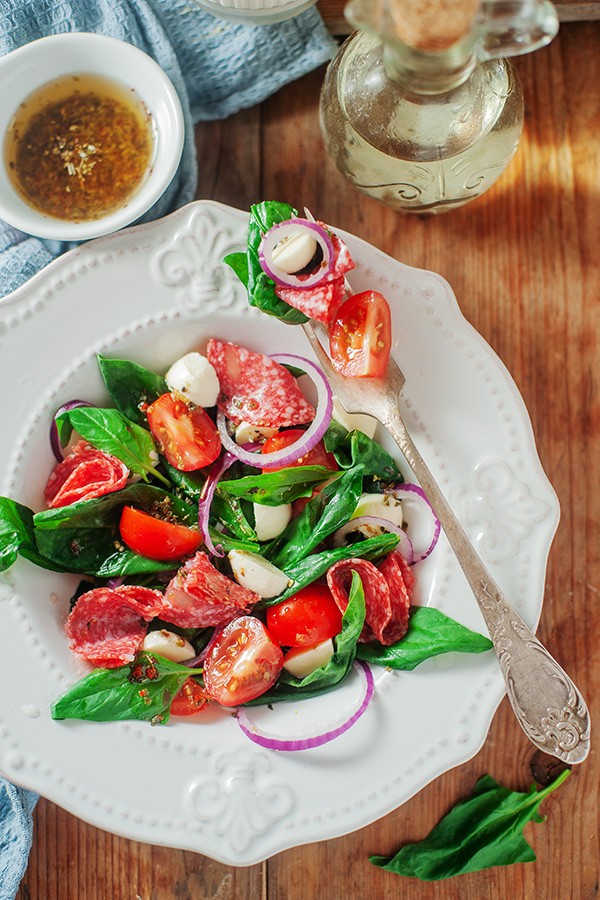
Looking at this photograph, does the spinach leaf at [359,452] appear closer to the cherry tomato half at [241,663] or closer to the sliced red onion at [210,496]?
the sliced red onion at [210,496]

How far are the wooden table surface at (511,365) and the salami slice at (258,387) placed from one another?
15.4 inches

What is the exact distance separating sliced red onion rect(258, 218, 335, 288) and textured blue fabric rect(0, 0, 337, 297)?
35cm

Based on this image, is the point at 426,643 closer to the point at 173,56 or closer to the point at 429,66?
the point at 429,66

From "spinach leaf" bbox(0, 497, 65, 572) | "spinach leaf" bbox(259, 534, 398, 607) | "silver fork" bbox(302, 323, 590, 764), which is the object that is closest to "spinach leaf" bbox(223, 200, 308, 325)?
"silver fork" bbox(302, 323, 590, 764)

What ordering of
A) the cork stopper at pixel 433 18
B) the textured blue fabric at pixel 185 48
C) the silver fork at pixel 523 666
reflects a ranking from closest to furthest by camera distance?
the cork stopper at pixel 433 18 < the silver fork at pixel 523 666 < the textured blue fabric at pixel 185 48

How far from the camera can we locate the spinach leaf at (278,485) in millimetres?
1523

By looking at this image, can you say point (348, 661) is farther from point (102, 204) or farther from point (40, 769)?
point (102, 204)

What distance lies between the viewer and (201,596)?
1.52 meters

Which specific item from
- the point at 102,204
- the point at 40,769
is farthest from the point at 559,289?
the point at 40,769

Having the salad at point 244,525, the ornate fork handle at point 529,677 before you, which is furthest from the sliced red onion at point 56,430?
the ornate fork handle at point 529,677

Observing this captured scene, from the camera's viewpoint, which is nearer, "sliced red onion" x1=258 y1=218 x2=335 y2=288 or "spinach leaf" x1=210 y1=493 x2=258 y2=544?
"sliced red onion" x1=258 y1=218 x2=335 y2=288

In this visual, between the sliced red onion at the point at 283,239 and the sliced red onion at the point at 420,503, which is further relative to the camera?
the sliced red onion at the point at 420,503

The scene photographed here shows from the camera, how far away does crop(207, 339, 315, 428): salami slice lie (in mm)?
1570

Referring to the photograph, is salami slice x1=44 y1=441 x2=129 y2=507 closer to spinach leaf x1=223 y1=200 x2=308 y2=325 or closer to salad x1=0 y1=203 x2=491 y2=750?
salad x1=0 y1=203 x2=491 y2=750
